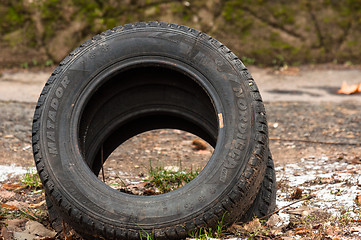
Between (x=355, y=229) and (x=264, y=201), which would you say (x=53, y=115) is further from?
(x=355, y=229)

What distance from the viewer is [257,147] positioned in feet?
9.02

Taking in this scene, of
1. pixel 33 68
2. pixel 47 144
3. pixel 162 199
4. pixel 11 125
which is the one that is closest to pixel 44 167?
pixel 47 144

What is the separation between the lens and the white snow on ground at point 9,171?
3959mm

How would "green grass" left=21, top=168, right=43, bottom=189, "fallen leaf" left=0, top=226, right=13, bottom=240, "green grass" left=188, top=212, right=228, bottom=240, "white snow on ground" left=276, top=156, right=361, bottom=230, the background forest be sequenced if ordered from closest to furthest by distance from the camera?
"green grass" left=188, top=212, right=228, bottom=240 → "fallen leaf" left=0, top=226, right=13, bottom=240 → "white snow on ground" left=276, top=156, right=361, bottom=230 → "green grass" left=21, top=168, right=43, bottom=189 → the background forest

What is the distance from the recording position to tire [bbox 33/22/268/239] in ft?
8.65

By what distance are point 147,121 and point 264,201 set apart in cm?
112

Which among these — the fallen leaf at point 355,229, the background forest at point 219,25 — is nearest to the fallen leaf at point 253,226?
the fallen leaf at point 355,229

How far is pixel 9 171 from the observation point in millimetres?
4078

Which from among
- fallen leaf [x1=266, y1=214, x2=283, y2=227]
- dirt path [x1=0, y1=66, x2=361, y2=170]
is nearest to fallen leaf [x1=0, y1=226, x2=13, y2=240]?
dirt path [x1=0, y1=66, x2=361, y2=170]

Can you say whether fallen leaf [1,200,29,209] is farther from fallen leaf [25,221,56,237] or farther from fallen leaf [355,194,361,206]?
fallen leaf [355,194,361,206]

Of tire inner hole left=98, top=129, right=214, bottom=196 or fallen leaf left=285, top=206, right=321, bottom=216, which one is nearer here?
fallen leaf left=285, top=206, right=321, bottom=216

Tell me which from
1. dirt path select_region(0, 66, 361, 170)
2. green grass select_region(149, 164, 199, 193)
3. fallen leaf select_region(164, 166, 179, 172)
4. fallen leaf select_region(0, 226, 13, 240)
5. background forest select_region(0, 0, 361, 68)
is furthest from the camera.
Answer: background forest select_region(0, 0, 361, 68)

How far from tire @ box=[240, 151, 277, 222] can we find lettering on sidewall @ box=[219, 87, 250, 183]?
35 centimetres

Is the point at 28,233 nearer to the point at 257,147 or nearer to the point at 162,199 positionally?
the point at 162,199
